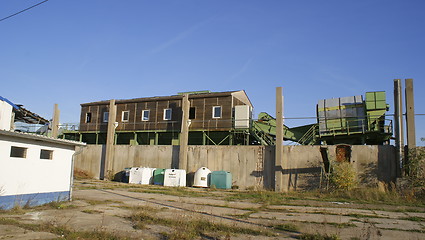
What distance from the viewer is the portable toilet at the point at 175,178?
23.6 m

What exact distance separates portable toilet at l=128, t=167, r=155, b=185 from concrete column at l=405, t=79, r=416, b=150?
55.0ft

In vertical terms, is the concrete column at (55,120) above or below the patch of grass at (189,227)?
above

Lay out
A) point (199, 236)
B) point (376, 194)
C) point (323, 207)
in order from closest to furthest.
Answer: point (199, 236), point (323, 207), point (376, 194)

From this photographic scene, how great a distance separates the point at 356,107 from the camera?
964 inches

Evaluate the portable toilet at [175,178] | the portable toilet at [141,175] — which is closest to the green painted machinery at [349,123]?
the portable toilet at [175,178]

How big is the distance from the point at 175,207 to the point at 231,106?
51.8 ft

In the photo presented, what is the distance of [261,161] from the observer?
72.7 feet

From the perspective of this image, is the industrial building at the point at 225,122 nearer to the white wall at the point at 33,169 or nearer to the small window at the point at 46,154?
the white wall at the point at 33,169

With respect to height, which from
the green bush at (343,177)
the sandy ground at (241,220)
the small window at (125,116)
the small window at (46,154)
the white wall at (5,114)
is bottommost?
the sandy ground at (241,220)

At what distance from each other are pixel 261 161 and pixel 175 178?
6160 millimetres

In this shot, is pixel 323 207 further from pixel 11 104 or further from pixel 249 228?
pixel 11 104

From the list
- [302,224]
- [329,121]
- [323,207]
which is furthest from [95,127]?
[302,224]

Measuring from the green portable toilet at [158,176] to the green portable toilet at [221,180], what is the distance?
13.5 ft

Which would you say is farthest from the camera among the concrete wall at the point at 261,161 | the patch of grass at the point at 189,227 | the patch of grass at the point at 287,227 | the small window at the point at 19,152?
the concrete wall at the point at 261,161
